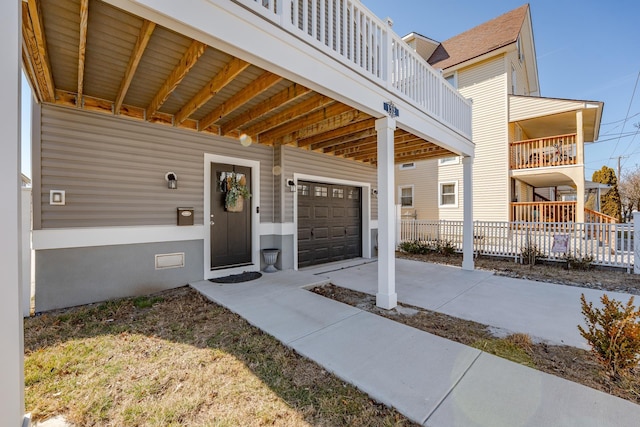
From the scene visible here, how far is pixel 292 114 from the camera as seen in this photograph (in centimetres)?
420

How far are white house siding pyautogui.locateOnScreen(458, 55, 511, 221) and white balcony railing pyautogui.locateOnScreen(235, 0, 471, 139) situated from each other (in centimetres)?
574

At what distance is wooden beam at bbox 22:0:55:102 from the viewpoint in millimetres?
2141

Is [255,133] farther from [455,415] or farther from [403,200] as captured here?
[403,200]

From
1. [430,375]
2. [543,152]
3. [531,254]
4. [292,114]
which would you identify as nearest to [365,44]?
[292,114]

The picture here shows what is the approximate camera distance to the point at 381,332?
116 inches

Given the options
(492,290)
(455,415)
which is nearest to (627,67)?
(492,290)

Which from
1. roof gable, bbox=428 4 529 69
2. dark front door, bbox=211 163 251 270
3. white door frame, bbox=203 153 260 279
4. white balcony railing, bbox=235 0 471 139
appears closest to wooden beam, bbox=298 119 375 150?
white balcony railing, bbox=235 0 471 139

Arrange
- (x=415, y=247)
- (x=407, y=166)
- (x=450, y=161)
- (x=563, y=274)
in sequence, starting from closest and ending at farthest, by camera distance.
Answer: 1. (x=563, y=274)
2. (x=415, y=247)
3. (x=450, y=161)
4. (x=407, y=166)

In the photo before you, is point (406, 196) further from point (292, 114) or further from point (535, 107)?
point (292, 114)

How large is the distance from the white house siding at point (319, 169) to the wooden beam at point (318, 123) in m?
0.37

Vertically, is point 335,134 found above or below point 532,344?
above

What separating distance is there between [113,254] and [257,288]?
2.16 m

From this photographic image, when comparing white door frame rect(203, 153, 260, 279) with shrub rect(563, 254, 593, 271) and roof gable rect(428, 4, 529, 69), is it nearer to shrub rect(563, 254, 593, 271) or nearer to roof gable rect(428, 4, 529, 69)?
shrub rect(563, 254, 593, 271)

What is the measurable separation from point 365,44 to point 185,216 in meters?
3.76
